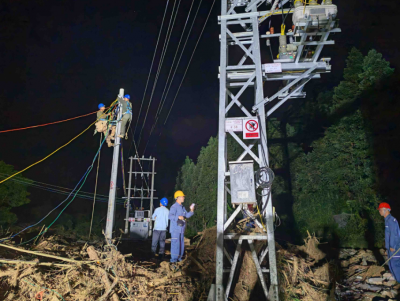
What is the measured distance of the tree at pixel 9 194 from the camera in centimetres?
2448

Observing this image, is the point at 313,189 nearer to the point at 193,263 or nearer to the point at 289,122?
the point at 289,122

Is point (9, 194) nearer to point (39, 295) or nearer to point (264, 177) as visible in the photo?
point (39, 295)

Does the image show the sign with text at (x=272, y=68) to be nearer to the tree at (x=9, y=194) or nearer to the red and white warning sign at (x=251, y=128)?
the red and white warning sign at (x=251, y=128)

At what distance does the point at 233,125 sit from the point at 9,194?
28.0 metres

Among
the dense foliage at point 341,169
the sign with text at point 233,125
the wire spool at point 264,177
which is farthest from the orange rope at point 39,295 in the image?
the dense foliage at point 341,169

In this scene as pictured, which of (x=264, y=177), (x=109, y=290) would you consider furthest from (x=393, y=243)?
(x=109, y=290)

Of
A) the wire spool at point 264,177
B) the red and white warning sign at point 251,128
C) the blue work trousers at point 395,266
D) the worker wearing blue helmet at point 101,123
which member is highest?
the worker wearing blue helmet at point 101,123

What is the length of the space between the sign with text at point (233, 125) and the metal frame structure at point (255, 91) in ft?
0.26

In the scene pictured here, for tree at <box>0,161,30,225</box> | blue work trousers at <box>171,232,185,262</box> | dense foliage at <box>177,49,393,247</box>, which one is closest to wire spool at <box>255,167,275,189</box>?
blue work trousers at <box>171,232,185,262</box>

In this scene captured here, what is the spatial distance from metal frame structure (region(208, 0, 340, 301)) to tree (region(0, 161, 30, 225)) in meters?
26.2

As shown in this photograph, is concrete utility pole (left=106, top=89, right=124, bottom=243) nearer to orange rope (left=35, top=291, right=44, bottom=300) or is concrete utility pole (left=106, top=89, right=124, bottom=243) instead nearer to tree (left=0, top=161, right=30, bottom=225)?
orange rope (left=35, top=291, right=44, bottom=300)

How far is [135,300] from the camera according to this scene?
15.9 ft

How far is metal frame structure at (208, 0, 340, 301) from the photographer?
519 centimetres

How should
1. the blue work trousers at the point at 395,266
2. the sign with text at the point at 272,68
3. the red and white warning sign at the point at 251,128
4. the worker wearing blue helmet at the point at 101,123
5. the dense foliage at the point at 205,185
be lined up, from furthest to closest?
the dense foliage at the point at 205,185, the worker wearing blue helmet at the point at 101,123, the sign with text at the point at 272,68, the blue work trousers at the point at 395,266, the red and white warning sign at the point at 251,128
